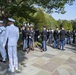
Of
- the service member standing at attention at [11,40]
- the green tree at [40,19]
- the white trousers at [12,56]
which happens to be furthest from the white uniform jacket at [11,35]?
the green tree at [40,19]

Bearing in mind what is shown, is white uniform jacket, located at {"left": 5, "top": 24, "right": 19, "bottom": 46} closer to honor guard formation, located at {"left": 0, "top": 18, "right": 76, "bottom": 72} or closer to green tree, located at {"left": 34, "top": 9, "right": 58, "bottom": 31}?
honor guard formation, located at {"left": 0, "top": 18, "right": 76, "bottom": 72}

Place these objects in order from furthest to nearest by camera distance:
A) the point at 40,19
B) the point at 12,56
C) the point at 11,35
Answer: the point at 40,19 < the point at 12,56 < the point at 11,35

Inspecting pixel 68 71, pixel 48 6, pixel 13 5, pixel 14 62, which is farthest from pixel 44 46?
pixel 14 62

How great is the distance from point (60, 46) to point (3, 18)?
14.9 feet

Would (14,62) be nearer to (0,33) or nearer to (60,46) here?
(0,33)

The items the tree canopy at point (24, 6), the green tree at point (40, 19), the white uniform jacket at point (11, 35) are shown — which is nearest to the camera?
the white uniform jacket at point (11, 35)

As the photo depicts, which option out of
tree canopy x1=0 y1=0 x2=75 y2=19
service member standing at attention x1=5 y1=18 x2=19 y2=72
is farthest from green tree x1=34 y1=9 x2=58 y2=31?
service member standing at attention x1=5 y1=18 x2=19 y2=72

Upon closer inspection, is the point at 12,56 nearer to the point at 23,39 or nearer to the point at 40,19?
the point at 23,39

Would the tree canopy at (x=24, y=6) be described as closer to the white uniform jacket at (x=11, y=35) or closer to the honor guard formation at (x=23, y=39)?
the honor guard formation at (x=23, y=39)

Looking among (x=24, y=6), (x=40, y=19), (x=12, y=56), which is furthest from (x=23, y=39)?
(x=40, y=19)

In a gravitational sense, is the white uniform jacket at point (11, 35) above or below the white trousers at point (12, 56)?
above

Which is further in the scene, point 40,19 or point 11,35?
point 40,19

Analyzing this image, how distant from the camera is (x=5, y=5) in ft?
31.9

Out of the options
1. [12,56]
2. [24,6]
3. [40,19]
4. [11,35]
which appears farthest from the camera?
[40,19]
